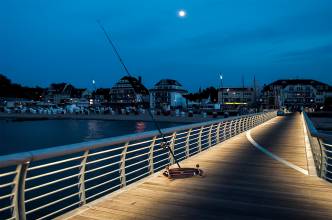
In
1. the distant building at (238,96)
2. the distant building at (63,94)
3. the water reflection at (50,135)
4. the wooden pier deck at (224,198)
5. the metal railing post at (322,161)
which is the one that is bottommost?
the water reflection at (50,135)

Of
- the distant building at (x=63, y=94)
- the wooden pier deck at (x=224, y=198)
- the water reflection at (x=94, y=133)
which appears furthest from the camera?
the distant building at (x=63, y=94)

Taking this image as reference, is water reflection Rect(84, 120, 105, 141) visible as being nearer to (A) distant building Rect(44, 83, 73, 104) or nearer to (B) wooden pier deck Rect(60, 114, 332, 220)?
(B) wooden pier deck Rect(60, 114, 332, 220)

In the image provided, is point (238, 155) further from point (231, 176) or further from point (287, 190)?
point (287, 190)

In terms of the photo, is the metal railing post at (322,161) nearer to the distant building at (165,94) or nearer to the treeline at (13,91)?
the distant building at (165,94)

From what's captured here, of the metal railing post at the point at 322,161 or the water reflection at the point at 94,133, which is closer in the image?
the metal railing post at the point at 322,161

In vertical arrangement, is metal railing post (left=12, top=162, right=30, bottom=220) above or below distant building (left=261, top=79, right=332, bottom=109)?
below

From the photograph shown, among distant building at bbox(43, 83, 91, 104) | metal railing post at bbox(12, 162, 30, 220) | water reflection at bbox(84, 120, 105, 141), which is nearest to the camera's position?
metal railing post at bbox(12, 162, 30, 220)

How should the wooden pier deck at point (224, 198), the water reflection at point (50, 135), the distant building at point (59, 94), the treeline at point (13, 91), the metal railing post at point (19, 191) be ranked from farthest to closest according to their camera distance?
the distant building at point (59, 94) < the treeline at point (13, 91) < the water reflection at point (50, 135) < the wooden pier deck at point (224, 198) < the metal railing post at point (19, 191)

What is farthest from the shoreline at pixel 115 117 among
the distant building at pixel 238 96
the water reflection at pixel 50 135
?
the distant building at pixel 238 96

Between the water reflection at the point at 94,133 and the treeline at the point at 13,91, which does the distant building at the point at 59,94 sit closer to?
the treeline at the point at 13,91

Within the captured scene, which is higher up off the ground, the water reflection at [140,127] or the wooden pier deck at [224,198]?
the wooden pier deck at [224,198]

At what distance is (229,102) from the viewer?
130m

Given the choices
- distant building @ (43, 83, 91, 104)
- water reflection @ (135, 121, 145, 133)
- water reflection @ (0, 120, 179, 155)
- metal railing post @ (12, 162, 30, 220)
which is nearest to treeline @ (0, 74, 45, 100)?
distant building @ (43, 83, 91, 104)

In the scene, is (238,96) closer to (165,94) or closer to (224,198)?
(165,94)
